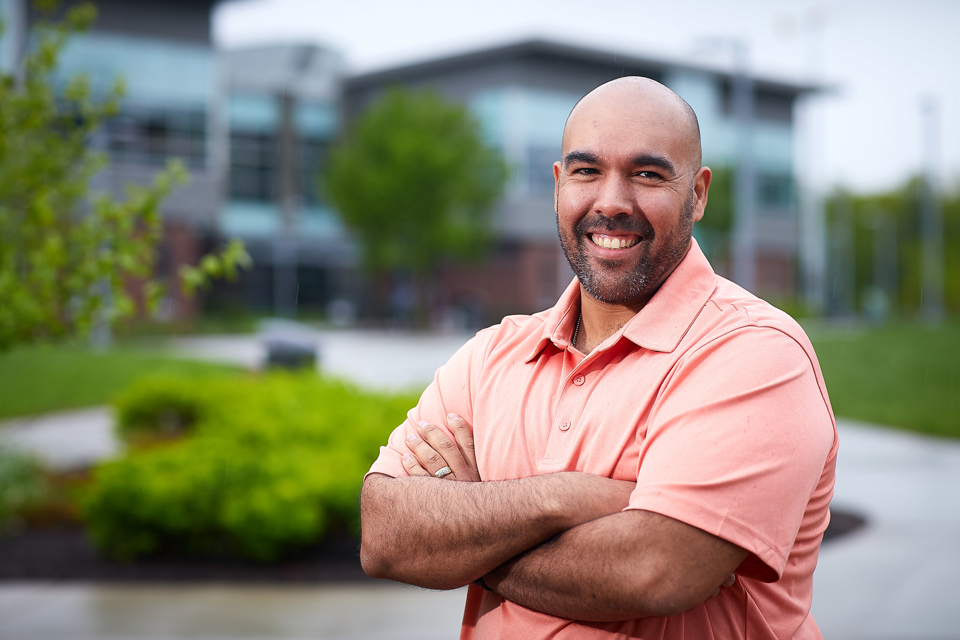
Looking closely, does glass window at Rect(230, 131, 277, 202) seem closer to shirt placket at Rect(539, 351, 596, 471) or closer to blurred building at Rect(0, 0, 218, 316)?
blurred building at Rect(0, 0, 218, 316)

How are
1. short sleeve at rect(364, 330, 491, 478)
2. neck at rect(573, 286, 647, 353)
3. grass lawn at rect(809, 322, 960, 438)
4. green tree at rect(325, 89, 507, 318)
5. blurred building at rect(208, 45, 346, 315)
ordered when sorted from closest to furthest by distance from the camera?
neck at rect(573, 286, 647, 353)
short sleeve at rect(364, 330, 491, 478)
grass lawn at rect(809, 322, 960, 438)
green tree at rect(325, 89, 507, 318)
blurred building at rect(208, 45, 346, 315)

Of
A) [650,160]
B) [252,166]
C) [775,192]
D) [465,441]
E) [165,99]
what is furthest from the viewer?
[775,192]

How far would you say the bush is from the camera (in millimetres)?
6176

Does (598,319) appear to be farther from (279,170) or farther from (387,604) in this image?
(279,170)

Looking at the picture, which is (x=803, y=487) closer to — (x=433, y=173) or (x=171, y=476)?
(x=171, y=476)

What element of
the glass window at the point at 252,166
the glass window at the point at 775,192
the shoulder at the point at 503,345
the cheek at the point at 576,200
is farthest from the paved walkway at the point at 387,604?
the glass window at the point at 775,192

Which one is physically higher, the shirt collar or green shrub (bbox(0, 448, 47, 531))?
the shirt collar

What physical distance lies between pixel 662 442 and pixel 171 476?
5.37 meters

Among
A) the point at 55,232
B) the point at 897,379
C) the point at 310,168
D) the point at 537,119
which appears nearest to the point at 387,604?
the point at 55,232

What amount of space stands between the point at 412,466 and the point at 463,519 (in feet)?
0.97

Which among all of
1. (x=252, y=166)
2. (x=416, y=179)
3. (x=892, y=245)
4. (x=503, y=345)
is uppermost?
(x=252, y=166)

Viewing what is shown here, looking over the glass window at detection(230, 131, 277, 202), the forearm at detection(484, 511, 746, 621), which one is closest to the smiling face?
the forearm at detection(484, 511, 746, 621)

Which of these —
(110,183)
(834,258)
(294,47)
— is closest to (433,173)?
(110,183)

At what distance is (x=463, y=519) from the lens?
204cm
